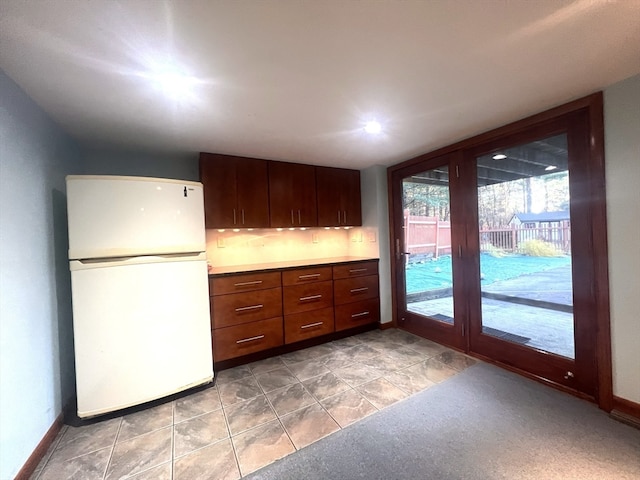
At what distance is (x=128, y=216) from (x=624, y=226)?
3318 millimetres

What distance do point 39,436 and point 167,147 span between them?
225 cm

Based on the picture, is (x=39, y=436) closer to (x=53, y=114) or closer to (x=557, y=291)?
(x=53, y=114)

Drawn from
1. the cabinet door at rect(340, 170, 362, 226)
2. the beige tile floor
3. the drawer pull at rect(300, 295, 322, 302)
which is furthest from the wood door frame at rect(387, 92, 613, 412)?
the drawer pull at rect(300, 295, 322, 302)

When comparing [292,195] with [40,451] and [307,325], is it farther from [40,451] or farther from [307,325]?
[40,451]

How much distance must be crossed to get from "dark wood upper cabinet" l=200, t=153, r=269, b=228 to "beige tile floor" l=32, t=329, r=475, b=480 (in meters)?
1.51

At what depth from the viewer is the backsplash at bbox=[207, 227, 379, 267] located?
296 centimetres

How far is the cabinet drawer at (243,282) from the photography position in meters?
2.39

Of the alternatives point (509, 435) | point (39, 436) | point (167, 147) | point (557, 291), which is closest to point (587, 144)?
point (557, 291)

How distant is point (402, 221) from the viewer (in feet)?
10.8

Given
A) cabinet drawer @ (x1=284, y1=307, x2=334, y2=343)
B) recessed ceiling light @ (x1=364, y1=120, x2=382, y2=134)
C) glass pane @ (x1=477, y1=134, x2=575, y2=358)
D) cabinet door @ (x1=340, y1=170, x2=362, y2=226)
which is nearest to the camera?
glass pane @ (x1=477, y1=134, x2=575, y2=358)

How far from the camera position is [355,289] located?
319 cm

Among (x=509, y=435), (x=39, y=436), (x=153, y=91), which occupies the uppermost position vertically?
(x=153, y=91)

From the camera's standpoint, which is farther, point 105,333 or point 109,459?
point 105,333

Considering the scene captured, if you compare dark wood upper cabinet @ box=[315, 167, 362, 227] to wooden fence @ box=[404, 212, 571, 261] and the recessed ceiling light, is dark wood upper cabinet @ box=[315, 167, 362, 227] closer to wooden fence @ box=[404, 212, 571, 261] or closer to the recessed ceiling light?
wooden fence @ box=[404, 212, 571, 261]
